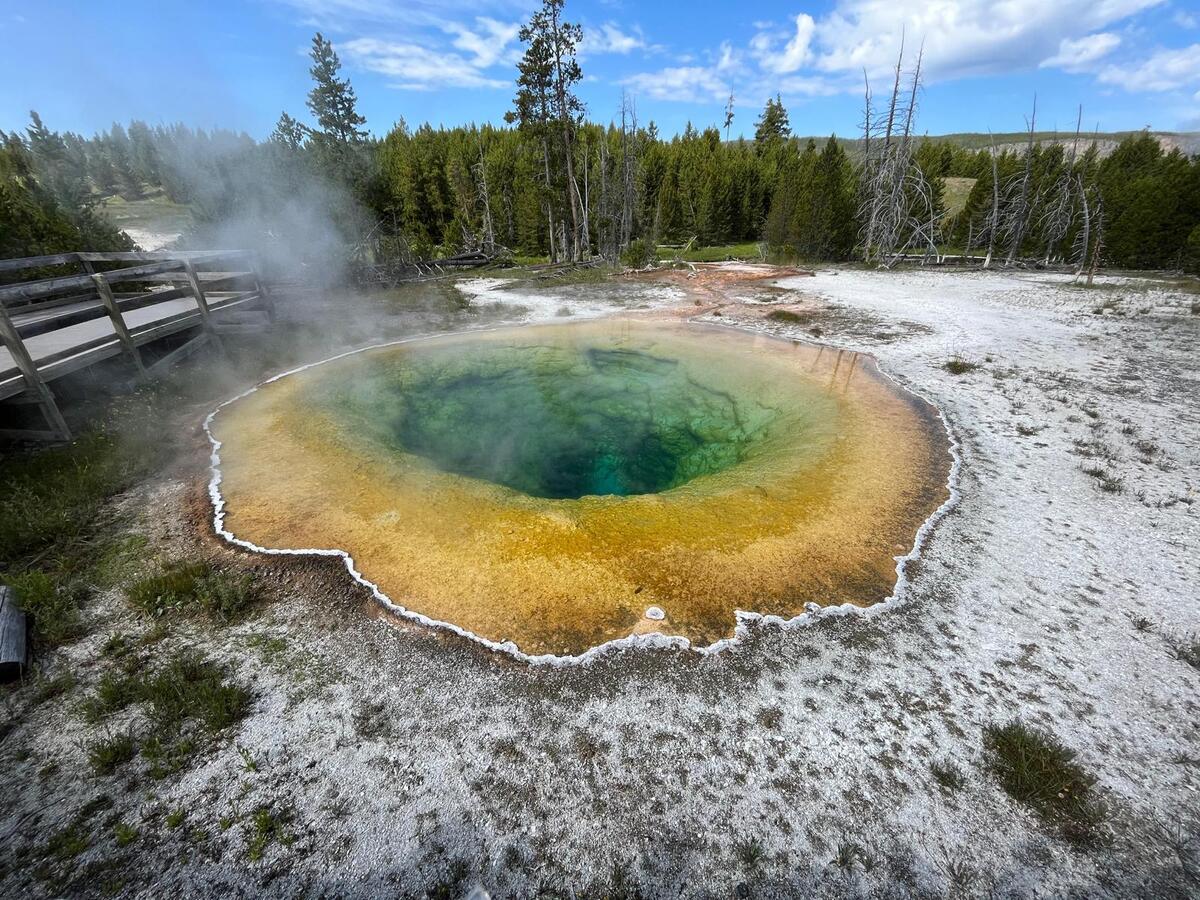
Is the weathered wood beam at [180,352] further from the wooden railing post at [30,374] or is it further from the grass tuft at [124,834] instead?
the grass tuft at [124,834]

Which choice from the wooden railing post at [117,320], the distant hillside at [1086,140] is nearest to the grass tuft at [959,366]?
the wooden railing post at [117,320]

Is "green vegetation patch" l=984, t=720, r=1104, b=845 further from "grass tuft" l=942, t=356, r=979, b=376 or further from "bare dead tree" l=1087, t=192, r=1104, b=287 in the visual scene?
"bare dead tree" l=1087, t=192, r=1104, b=287

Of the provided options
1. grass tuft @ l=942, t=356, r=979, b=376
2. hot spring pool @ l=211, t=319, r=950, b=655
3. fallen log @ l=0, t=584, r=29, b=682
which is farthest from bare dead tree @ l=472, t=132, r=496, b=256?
fallen log @ l=0, t=584, r=29, b=682

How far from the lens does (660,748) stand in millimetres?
3395

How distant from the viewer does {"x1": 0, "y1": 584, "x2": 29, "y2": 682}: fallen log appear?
12.2 ft

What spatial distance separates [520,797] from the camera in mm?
3084

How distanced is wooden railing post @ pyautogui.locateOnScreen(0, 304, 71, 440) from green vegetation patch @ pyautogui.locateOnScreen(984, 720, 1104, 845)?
10964 mm

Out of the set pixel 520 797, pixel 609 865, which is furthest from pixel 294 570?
pixel 609 865

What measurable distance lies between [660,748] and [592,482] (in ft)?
17.4

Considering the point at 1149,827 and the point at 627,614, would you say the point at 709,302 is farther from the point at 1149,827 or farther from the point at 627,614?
the point at 1149,827

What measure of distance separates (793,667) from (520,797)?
235 centimetres

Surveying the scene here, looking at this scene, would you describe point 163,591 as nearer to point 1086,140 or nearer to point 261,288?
point 261,288

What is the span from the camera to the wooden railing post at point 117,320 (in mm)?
7656

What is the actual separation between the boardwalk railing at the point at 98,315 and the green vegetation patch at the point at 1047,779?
36.0 feet
